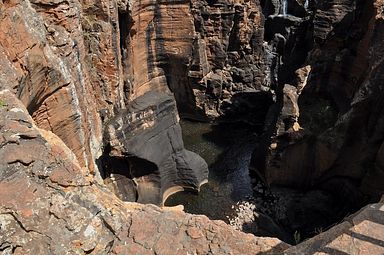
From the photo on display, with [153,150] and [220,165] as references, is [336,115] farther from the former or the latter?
[153,150]

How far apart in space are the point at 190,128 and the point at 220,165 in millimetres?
4541

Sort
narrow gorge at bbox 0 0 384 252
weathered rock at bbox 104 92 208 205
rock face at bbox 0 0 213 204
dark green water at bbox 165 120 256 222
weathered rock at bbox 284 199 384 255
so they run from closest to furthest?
weathered rock at bbox 284 199 384 255 → narrow gorge at bbox 0 0 384 252 → rock face at bbox 0 0 213 204 → weathered rock at bbox 104 92 208 205 → dark green water at bbox 165 120 256 222

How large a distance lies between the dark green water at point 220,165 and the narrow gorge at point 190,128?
0.28 ft

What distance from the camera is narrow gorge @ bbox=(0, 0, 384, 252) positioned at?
17.1ft

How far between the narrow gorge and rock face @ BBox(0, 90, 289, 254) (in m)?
0.02

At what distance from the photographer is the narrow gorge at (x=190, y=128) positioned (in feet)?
17.1

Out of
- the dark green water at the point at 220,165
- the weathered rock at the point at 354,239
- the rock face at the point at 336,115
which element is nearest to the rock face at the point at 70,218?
the weathered rock at the point at 354,239

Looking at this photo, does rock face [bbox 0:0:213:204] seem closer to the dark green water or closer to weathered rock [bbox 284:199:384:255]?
the dark green water

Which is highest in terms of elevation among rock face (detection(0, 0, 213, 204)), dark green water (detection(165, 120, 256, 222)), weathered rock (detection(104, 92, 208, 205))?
rock face (detection(0, 0, 213, 204))

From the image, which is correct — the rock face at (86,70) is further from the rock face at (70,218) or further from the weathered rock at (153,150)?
the rock face at (70,218)

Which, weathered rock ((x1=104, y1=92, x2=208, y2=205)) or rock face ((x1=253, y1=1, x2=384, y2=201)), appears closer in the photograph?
rock face ((x1=253, y1=1, x2=384, y2=201))

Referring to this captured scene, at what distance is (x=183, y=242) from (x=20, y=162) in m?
2.72

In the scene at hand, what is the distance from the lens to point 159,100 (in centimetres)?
1584

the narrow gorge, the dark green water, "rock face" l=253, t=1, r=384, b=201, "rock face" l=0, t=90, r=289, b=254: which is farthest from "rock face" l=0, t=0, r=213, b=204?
"rock face" l=253, t=1, r=384, b=201
